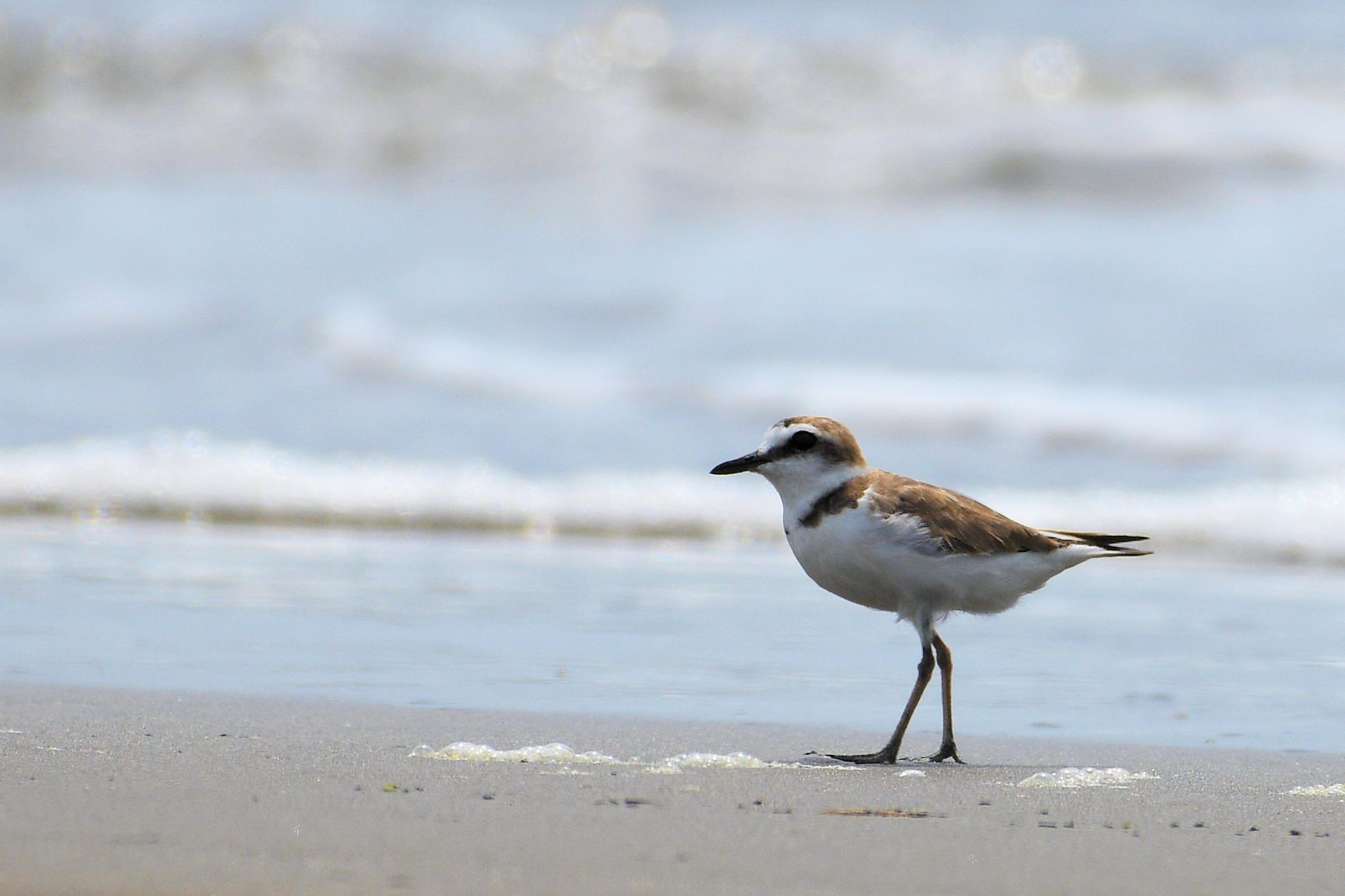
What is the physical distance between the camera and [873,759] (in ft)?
13.0

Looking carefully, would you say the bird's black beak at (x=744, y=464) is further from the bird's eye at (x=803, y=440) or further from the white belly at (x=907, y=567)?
the white belly at (x=907, y=567)

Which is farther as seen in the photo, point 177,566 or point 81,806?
point 177,566

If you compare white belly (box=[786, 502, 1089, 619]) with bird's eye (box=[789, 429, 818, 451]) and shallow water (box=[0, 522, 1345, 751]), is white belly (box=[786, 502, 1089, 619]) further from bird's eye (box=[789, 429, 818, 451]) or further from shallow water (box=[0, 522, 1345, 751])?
shallow water (box=[0, 522, 1345, 751])

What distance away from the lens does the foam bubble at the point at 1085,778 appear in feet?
12.1

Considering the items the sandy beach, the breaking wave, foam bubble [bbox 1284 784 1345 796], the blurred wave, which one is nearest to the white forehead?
the sandy beach

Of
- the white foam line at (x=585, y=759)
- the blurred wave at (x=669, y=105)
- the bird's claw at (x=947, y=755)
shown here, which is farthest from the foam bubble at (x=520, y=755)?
the blurred wave at (x=669, y=105)

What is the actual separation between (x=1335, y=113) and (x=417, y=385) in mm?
10569

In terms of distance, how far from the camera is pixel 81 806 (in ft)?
9.97

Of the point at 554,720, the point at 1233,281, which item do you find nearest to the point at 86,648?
the point at 554,720

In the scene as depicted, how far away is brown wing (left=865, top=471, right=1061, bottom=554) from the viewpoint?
418 cm

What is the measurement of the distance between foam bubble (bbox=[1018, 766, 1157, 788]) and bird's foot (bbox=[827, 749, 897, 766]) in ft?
1.15

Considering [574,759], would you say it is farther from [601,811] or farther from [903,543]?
[903,543]

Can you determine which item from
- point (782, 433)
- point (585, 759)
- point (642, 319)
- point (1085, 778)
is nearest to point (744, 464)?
point (782, 433)

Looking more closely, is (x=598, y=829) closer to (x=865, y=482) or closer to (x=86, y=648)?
(x=865, y=482)
